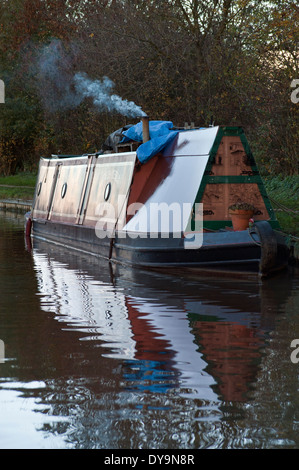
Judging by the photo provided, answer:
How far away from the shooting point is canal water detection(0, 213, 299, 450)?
4582 mm

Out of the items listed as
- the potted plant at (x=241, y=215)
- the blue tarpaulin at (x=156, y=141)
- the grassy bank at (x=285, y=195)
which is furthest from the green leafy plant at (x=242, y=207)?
the grassy bank at (x=285, y=195)

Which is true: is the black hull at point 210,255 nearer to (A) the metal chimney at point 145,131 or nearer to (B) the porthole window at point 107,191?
(B) the porthole window at point 107,191

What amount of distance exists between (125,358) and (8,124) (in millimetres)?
33108

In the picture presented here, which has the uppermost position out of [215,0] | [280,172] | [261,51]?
[215,0]

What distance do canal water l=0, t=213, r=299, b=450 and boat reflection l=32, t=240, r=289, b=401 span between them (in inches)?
0.5

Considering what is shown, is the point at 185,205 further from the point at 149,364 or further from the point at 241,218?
the point at 149,364

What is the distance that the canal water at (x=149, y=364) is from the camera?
4.58 meters

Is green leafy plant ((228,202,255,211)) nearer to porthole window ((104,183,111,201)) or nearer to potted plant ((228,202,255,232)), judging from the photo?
potted plant ((228,202,255,232))

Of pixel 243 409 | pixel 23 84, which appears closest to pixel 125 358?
pixel 243 409

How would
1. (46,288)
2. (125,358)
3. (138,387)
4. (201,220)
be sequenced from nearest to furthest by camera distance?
(138,387)
(125,358)
(46,288)
(201,220)

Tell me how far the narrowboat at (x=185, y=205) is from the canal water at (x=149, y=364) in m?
0.43

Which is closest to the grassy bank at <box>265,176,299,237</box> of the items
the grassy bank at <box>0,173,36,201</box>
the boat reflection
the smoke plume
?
the boat reflection

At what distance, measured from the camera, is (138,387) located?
5.54 m

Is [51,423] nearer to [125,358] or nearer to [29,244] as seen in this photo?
[125,358]
